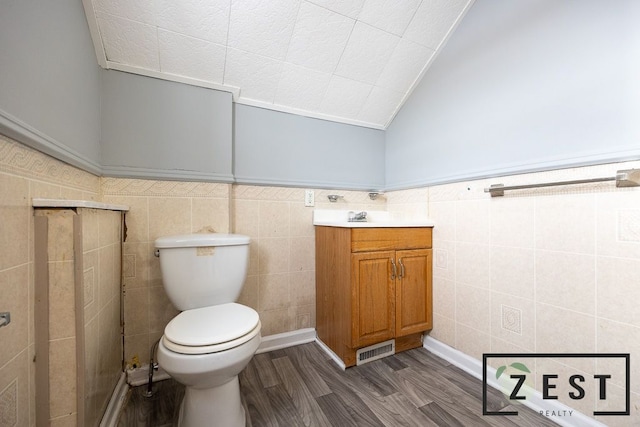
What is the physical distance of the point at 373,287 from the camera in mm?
1482

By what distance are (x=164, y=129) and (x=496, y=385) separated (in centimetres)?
230

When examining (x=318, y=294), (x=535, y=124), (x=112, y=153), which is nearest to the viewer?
(x=535, y=124)

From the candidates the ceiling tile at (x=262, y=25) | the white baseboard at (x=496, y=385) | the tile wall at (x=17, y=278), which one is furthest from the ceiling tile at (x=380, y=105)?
the tile wall at (x=17, y=278)

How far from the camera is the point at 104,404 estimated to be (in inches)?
40.8

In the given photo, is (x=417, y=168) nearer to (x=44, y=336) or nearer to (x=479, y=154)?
(x=479, y=154)

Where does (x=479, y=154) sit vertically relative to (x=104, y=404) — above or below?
above

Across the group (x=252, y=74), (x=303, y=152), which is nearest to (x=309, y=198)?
(x=303, y=152)

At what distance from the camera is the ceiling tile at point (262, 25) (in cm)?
130

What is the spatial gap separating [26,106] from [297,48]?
125 cm

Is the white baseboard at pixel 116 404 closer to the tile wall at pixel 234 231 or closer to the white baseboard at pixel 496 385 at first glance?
the tile wall at pixel 234 231

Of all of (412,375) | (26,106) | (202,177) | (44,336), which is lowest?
(412,375)

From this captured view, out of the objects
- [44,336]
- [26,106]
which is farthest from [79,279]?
[26,106]

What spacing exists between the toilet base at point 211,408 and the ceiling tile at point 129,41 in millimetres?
1639

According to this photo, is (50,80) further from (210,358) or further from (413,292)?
(413,292)
